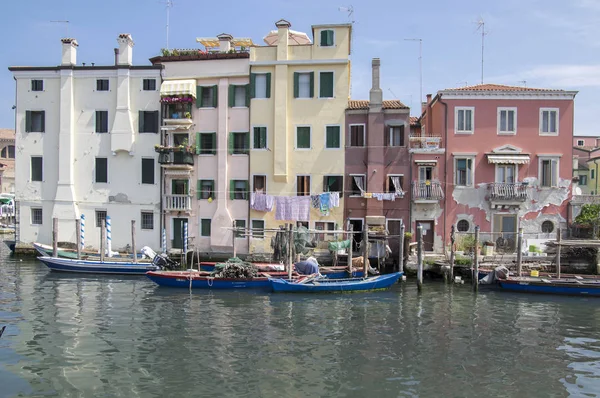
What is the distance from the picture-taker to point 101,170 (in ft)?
112

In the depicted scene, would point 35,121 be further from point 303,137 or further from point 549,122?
point 549,122

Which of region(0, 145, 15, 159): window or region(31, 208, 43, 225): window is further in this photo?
region(0, 145, 15, 159): window

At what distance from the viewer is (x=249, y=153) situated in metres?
32.8

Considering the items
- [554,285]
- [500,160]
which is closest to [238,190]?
[500,160]

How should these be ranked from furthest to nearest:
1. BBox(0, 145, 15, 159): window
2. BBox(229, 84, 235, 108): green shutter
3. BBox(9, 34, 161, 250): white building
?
1. BBox(0, 145, 15, 159): window
2. BBox(9, 34, 161, 250): white building
3. BBox(229, 84, 235, 108): green shutter

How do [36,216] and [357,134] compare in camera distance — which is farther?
[36,216]

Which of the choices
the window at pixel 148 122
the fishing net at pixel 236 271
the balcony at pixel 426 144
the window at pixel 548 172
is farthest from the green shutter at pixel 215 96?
the window at pixel 548 172

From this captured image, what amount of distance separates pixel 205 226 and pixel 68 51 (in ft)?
46.7

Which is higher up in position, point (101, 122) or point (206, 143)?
point (101, 122)

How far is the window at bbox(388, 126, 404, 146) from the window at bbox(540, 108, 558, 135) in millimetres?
8096

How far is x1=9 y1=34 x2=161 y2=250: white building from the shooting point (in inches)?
1319

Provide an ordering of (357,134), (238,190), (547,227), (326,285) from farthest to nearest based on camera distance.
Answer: (238,190), (357,134), (547,227), (326,285)

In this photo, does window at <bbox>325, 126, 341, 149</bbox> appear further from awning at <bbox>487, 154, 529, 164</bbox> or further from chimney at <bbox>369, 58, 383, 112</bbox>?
awning at <bbox>487, 154, 529, 164</bbox>

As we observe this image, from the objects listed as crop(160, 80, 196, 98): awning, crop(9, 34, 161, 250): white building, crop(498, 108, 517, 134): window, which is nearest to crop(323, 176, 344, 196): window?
crop(160, 80, 196, 98): awning
